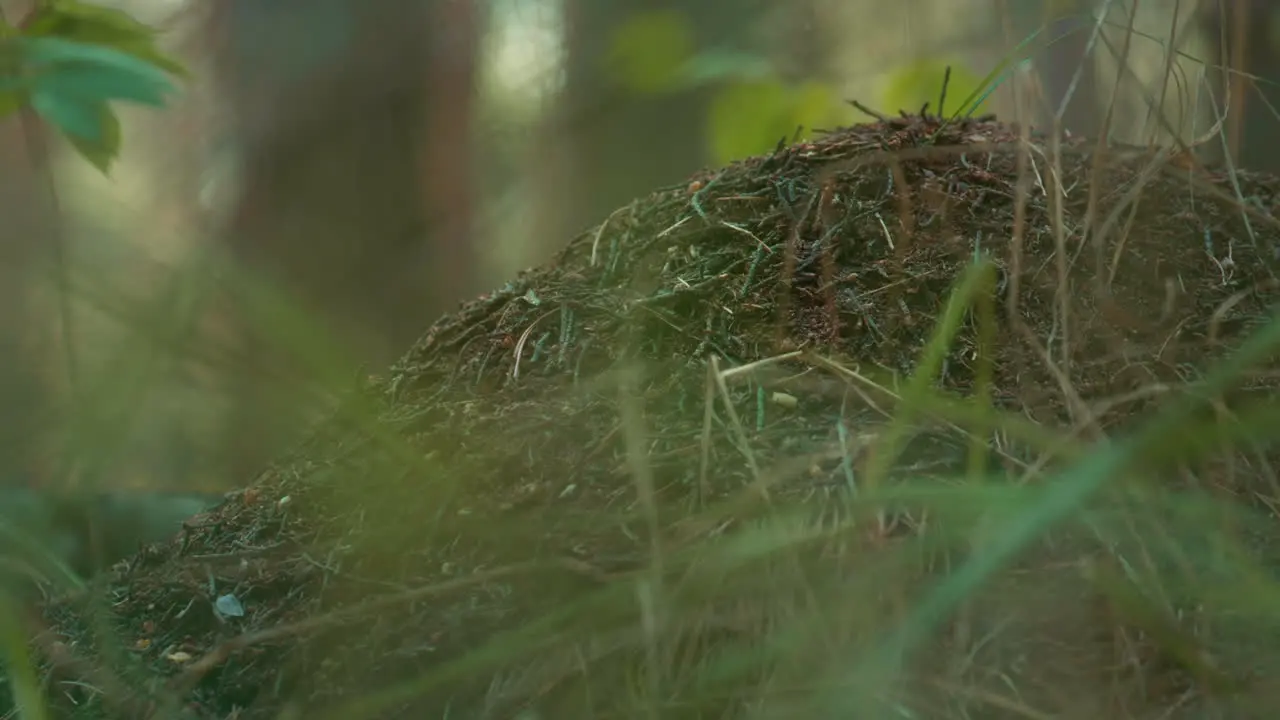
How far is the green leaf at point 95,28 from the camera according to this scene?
19.2 inches

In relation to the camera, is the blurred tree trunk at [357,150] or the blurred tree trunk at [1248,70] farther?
the blurred tree trunk at [357,150]

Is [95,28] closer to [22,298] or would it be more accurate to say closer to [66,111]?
[66,111]

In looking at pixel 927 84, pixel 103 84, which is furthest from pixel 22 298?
pixel 927 84

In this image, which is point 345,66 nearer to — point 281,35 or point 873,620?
point 281,35

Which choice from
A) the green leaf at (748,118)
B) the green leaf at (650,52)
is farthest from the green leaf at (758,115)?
the green leaf at (650,52)

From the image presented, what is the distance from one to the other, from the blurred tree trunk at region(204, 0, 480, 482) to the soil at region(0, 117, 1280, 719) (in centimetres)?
19

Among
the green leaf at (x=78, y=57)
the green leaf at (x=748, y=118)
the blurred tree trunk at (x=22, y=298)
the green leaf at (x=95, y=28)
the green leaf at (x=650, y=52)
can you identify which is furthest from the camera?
the green leaf at (x=748, y=118)

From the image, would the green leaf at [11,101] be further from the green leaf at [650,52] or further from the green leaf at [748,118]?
the green leaf at [748,118]

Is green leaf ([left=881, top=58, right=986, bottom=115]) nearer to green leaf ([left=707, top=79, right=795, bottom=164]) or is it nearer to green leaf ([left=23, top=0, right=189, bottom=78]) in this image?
green leaf ([left=707, top=79, right=795, bottom=164])

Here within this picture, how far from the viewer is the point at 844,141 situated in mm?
939

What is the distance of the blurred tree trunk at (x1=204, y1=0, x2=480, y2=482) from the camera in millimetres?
1018

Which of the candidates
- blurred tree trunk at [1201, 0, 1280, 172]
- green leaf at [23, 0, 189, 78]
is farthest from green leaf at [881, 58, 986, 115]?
green leaf at [23, 0, 189, 78]

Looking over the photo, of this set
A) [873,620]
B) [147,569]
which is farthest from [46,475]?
[873,620]

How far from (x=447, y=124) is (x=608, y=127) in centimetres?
31
